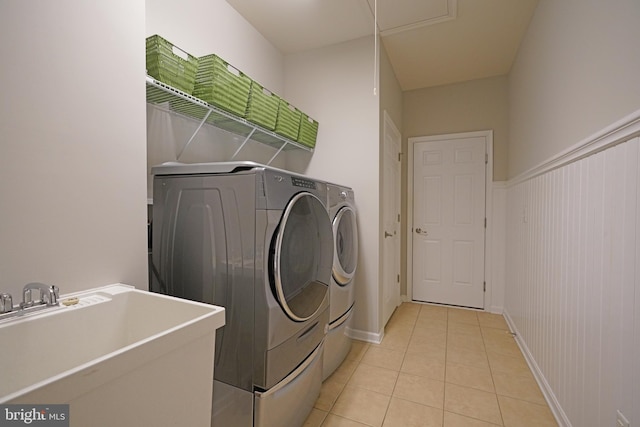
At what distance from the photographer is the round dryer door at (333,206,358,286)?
1.93 meters

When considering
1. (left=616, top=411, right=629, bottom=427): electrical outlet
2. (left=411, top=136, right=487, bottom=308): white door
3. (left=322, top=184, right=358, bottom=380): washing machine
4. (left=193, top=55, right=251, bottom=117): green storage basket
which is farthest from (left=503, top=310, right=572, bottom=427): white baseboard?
(left=193, top=55, right=251, bottom=117): green storage basket

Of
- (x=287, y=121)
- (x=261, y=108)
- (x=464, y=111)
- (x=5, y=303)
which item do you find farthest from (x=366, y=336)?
(x=464, y=111)

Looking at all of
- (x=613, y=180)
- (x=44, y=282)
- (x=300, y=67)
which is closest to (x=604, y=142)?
(x=613, y=180)

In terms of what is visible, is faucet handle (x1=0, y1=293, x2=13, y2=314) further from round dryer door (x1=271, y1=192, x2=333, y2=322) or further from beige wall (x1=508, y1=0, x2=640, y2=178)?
beige wall (x1=508, y1=0, x2=640, y2=178)

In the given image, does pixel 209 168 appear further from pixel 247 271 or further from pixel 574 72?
pixel 574 72

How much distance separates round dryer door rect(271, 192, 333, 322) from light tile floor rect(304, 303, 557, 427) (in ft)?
2.19

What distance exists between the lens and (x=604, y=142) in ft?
3.69

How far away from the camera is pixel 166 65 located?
50.1 inches

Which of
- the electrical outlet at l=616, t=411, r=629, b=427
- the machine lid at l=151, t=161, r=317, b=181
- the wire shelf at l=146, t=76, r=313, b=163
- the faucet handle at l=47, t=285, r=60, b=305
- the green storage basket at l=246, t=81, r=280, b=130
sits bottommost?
the electrical outlet at l=616, t=411, r=629, b=427

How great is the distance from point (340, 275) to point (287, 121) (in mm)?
1203

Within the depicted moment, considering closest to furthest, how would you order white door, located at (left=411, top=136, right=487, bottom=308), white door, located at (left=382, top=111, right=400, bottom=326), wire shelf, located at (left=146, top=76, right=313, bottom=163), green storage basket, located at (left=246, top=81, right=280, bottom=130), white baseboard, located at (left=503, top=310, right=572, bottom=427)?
wire shelf, located at (left=146, top=76, right=313, bottom=163), white baseboard, located at (left=503, top=310, right=572, bottom=427), green storage basket, located at (left=246, top=81, right=280, bottom=130), white door, located at (left=382, top=111, right=400, bottom=326), white door, located at (left=411, top=136, right=487, bottom=308)

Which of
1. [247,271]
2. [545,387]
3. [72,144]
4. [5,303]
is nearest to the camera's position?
[5,303]

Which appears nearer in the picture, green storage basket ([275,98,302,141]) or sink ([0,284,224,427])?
sink ([0,284,224,427])

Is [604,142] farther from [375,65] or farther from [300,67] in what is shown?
[300,67]
